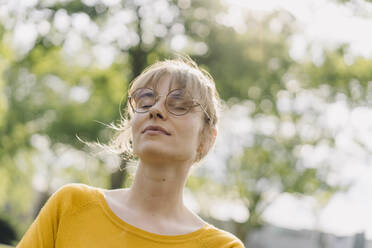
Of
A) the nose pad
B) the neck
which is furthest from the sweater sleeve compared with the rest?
the nose pad

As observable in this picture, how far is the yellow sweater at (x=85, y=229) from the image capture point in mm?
2170

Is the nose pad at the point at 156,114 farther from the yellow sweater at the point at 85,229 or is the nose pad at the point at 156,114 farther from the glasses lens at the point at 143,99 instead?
the yellow sweater at the point at 85,229

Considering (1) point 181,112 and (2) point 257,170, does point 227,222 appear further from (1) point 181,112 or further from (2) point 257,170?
(1) point 181,112

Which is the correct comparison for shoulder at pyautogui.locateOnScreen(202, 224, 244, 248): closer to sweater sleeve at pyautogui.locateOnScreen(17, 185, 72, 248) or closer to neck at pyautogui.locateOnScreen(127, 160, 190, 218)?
neck at pyautogui.locateOnScreen(127, 160, 190, 218)

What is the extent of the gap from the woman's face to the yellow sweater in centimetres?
30

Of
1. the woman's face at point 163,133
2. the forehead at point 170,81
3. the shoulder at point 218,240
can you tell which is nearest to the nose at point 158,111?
the woman's face at point 163,133

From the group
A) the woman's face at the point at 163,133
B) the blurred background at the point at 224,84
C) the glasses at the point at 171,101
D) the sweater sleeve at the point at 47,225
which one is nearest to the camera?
the sweater sleeve at the point at 47,225

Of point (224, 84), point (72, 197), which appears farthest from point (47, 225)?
point (224, 84)

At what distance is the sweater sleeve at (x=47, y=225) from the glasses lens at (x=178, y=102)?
0.59 metres

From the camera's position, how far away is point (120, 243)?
2180mm

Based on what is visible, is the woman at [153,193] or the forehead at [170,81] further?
the forehead at [170,81]

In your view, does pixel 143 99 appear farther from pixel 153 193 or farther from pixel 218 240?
pixel 218 240

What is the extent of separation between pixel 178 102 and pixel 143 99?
0.18 meters

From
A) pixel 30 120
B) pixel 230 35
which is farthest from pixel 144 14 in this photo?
pixel 30 120
